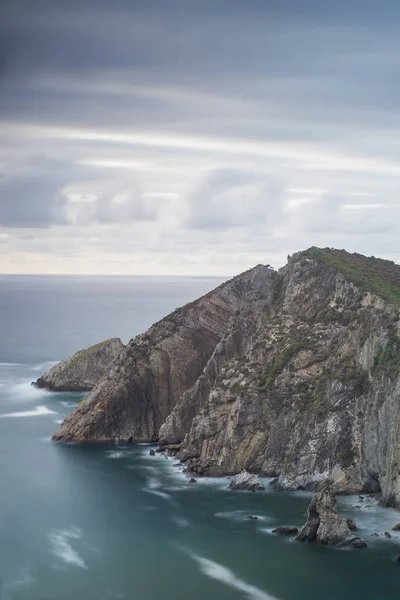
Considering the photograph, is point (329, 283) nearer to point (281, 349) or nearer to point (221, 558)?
point (281, 349)

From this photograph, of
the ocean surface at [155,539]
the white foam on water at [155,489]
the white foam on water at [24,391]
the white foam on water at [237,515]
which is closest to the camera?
the ocean surface at [155,539]

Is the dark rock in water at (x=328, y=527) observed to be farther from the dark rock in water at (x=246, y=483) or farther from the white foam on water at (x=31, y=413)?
the white foam on water at (x=31, y=413)

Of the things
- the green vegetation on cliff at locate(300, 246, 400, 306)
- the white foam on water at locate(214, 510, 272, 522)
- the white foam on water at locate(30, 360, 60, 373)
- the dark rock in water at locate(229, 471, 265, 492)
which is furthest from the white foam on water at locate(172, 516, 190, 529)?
the white foam on water at locate(30, 360, 60, 373)

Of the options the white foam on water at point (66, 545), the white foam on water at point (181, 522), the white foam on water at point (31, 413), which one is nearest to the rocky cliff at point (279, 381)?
the white foam on water at point (181, 522)

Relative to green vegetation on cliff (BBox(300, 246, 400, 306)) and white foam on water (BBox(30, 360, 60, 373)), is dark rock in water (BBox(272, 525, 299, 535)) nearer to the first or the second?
green vegetation on cliff (BBox(300, 246, 400, 306))

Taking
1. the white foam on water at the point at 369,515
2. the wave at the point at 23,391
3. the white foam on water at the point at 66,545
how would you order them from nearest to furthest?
1. the white foam on water at the point at 66,545
2. the white foam on water at the point at 369,515
3. the wave at the point at 23,391

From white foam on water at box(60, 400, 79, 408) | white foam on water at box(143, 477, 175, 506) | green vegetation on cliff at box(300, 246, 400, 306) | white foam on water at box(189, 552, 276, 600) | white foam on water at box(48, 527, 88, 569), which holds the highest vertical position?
green vegetation on cliff at box(300, 246, 400, 306)
